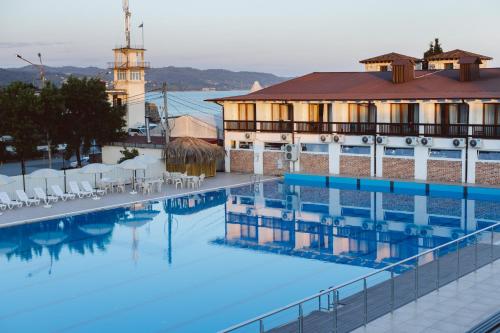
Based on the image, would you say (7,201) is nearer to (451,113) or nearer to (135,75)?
(451,113)

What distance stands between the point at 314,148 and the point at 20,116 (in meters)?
15.2

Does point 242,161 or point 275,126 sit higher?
point 275,126

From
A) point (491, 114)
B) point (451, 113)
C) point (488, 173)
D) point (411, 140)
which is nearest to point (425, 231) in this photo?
point (488, 173)

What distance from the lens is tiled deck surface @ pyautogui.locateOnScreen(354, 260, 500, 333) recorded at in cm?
1163

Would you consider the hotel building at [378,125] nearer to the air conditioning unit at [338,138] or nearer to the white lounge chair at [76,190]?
the air conditioning unit at [338,138]

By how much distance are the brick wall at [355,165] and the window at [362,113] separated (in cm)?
208

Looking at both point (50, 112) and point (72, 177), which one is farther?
point (50, 112)

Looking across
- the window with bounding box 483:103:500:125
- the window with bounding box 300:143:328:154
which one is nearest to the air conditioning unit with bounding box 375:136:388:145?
the window with bounding box 300:143:328:154

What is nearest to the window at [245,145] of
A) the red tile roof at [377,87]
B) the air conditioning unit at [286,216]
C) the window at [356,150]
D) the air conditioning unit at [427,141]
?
the red tile roof at [377,87]

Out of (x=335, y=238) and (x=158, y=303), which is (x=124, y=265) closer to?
(x=158, y=303)

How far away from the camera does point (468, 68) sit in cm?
3359

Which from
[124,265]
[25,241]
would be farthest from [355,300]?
[25,241]

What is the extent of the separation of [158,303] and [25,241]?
8401mm

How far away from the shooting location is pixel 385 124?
33250 mm
